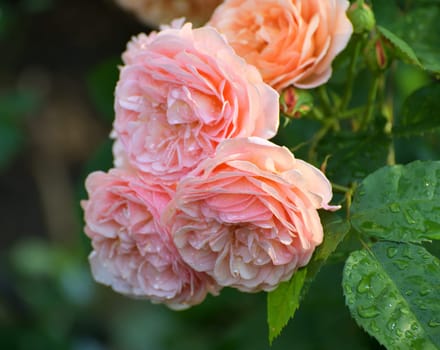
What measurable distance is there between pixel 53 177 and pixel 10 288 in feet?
1.86

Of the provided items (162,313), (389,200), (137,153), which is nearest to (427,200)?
(389,200)

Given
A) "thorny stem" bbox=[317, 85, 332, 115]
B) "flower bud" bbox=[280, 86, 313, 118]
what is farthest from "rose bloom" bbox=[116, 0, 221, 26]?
"flower bud" bbox=[280, 86, 313, 118]

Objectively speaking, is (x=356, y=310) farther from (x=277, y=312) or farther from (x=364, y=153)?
(x=364, y=153)

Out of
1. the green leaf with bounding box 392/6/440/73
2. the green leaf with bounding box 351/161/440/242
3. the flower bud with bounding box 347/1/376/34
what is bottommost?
the green leaf with bounding box 392/6/440/73

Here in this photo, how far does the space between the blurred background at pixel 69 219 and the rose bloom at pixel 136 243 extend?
358 millimetres

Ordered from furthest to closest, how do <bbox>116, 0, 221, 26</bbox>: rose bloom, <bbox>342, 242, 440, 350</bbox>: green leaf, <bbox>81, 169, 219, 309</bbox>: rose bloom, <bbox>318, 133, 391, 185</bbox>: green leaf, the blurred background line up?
the blurred background
<bbox>116, 0, 221, 26</bbox>: rose bloom
<bbox>318, 133, 391, 185</bbox>: green leaf
<bbox>81, 169, 219, 309</bbox>: rose bloom
<bbox>342, 242, 440, 350</bbox>: green leaf

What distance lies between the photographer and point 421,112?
1.04 metres

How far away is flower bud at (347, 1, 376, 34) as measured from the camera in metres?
0.91

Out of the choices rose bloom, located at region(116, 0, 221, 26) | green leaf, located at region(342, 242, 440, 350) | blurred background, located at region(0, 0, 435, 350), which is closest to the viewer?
green leaf, located at region(342, 242, 440, 350)

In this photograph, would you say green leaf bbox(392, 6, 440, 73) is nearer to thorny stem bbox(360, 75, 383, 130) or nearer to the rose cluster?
thorny stem bbox(360, 75, 383, 130)

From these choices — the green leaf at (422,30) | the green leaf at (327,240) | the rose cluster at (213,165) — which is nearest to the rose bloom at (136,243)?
the rose cluster at (213,165)

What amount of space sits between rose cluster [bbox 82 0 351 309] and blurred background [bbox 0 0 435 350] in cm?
40

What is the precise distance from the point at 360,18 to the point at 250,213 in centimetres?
28

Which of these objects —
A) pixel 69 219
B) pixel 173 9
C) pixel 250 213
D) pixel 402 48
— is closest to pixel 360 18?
pixel 402 48
